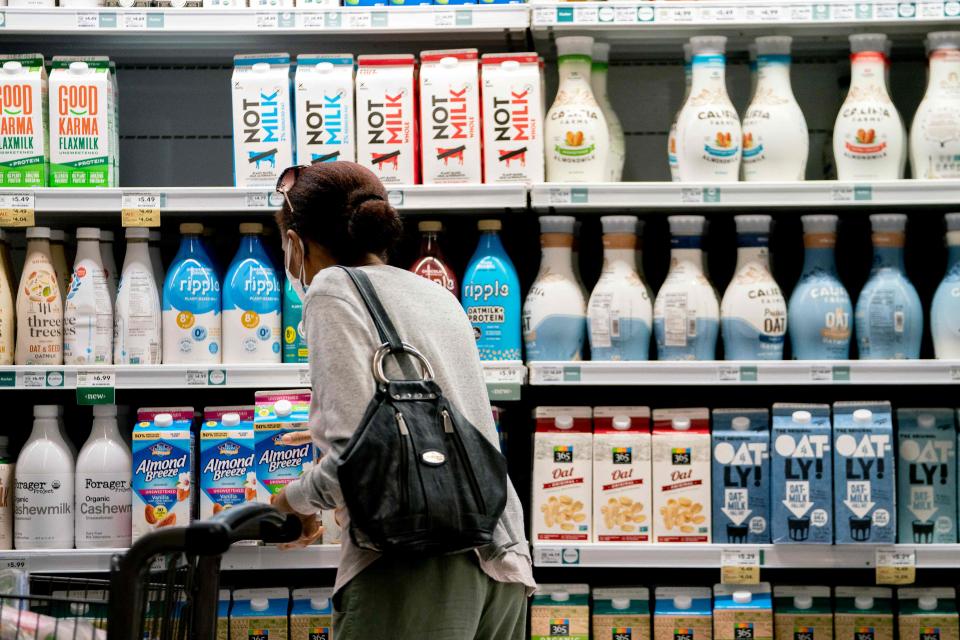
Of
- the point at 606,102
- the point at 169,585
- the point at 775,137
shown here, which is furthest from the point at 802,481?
the point at 169,585

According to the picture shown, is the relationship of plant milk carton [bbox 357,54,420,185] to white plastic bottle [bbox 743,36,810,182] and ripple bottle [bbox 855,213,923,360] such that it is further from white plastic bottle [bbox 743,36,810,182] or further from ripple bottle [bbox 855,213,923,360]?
ripple bottle [bbox 855,213,923,360]

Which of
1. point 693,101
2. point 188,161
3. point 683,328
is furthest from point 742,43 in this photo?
point 188,161

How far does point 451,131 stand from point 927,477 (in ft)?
4.62

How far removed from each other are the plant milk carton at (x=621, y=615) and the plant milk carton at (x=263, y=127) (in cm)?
131

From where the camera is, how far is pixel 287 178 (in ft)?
6.51

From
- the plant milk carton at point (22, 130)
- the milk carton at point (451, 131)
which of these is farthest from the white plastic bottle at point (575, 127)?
the plant milk carton at point (22, 130)

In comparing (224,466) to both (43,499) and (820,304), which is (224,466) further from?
(820,304)

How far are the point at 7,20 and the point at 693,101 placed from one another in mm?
1690

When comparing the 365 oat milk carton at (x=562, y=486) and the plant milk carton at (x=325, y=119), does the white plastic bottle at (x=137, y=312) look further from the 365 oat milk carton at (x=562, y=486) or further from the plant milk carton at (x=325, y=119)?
the 365 oat milk carton at (x=562, y=486)

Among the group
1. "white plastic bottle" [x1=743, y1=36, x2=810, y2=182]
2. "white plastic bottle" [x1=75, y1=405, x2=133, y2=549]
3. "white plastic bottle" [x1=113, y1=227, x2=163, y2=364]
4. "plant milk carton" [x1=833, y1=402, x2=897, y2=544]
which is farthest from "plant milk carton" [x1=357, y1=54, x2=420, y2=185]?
"plant milk carton" [x1=833, y1=402, x2=897, y2=544]

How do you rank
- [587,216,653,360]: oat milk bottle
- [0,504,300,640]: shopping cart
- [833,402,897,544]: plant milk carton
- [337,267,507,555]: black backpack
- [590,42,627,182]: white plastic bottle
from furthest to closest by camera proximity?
[590,42,627,182]: white plastic bottle
[587,216,653,360]: oat milk bottle
[833,402,897,544]: plant milk carton
[337,267,507,555]: black backpack
[0,504,300,640]: shopping cart

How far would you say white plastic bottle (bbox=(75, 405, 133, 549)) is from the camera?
277cm

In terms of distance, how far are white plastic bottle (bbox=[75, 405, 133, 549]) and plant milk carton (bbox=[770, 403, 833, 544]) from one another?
1560 mm

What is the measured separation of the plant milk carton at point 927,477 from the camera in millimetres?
2719
